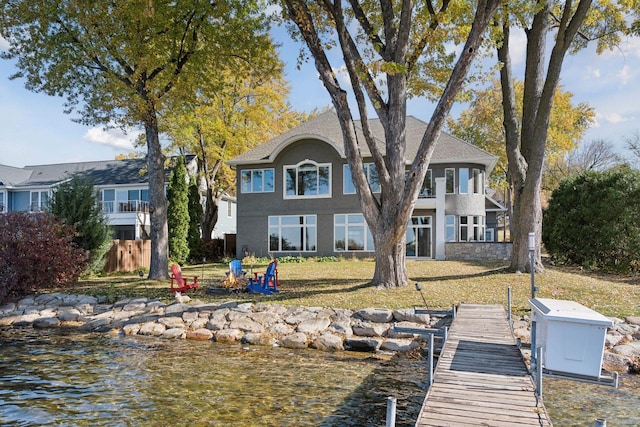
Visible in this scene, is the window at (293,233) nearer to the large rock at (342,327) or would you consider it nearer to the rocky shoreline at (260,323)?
the rocky shoreline at (260,323)

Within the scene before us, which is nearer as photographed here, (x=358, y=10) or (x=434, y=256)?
(x=358, y=10)

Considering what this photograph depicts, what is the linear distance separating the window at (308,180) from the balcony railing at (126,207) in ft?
36.8

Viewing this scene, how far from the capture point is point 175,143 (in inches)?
1262

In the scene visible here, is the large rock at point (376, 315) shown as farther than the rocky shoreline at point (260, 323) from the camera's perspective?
Yes

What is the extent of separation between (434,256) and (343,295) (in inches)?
491

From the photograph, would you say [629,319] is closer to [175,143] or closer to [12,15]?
[12,15]

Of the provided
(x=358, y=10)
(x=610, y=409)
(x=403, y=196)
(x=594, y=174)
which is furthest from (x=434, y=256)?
Result: (x=610, y=409)

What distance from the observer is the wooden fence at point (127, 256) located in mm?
21392

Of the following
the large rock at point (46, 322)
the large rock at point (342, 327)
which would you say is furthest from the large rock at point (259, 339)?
the large rock at point (46, 322)

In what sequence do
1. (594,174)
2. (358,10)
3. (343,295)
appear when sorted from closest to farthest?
1. (343,295)
2. (358,10)
3. (594,174)

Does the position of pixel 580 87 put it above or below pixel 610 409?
above

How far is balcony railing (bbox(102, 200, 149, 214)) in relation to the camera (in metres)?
32.1

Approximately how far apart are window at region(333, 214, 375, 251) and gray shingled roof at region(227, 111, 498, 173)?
326 cm

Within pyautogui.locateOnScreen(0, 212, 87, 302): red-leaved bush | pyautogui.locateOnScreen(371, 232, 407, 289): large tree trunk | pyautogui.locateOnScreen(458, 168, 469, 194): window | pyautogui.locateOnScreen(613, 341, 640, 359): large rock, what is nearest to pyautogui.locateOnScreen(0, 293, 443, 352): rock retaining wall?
pyautogui.locateOnScreen(0, 212, 87, 302): red-leaved bush
